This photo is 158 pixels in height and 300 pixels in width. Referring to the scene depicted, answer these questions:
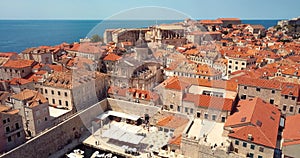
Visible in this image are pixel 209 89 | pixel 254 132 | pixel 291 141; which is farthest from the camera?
pixel 209 89

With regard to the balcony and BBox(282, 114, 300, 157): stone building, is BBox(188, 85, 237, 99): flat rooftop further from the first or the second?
the balcony

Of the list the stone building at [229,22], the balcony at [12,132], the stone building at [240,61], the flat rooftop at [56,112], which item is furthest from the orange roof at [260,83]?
the stone building at [229,22]

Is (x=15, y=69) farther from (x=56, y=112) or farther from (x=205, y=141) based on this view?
(x=205, y=141)

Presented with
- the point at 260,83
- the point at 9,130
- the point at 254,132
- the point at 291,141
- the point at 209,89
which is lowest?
the point at 291,141

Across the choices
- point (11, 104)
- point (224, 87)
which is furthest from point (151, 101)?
point (11, 104)

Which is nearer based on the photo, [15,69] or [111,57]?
[15,69]

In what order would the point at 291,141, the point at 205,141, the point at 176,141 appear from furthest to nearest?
the point at 176,141 → the point at 205,141 → the point at 291,141

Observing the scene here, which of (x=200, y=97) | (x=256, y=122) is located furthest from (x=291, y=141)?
(x=200, y=97)
